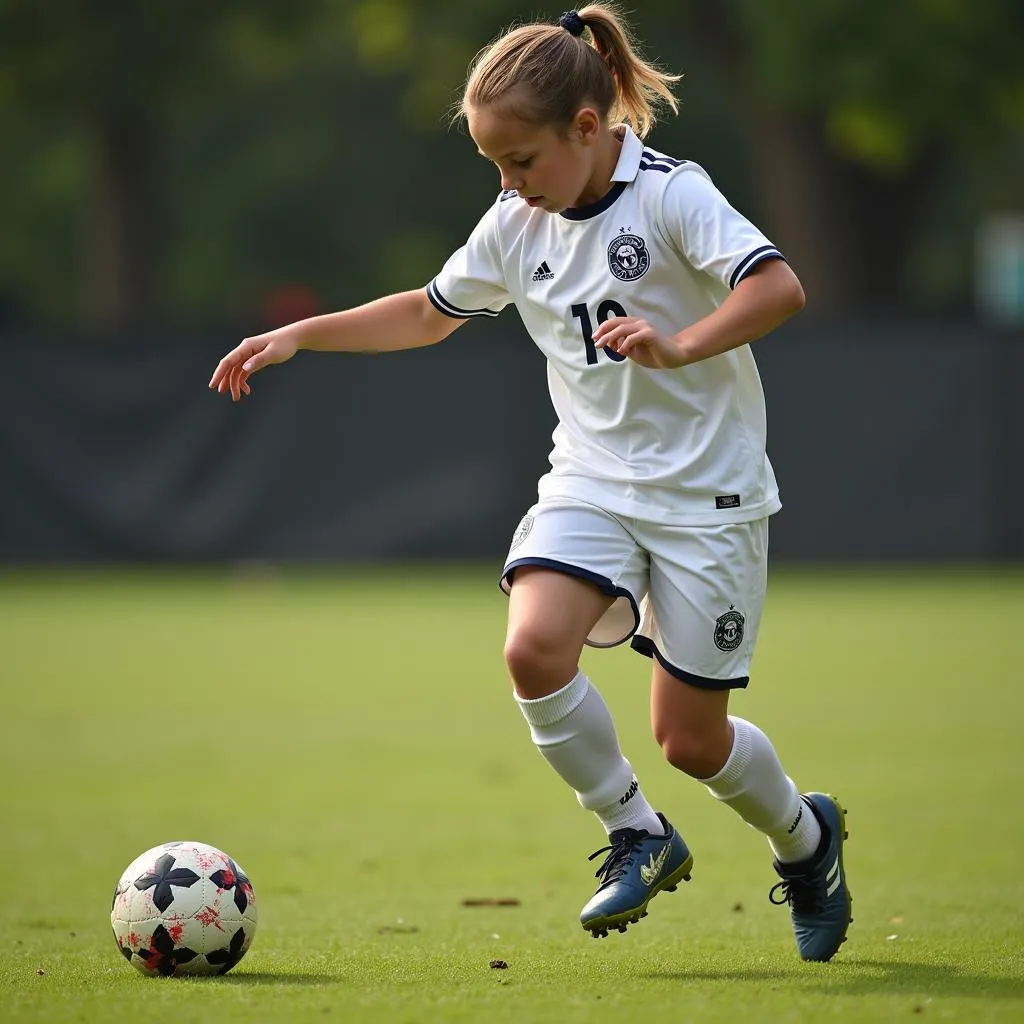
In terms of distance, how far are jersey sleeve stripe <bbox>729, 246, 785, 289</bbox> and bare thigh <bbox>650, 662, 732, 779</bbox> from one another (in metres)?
0.95

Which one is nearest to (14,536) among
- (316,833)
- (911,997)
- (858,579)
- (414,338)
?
(858,579)

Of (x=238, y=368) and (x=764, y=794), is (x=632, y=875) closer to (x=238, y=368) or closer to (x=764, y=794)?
(x=764, y=794)

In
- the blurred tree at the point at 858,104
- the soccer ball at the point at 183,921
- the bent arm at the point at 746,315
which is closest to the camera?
the bent arm at the point at 746,315

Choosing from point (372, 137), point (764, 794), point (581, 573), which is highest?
point (372, 137)

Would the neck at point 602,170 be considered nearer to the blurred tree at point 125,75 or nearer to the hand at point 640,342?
the hand at point 640,342

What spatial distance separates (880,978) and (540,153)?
2.08m

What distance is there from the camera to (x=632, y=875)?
452 cm

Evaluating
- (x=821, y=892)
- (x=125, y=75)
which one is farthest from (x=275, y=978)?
(x=125, y=75)

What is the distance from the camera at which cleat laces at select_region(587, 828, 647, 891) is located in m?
4.54

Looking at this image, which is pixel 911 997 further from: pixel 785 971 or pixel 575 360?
pixel 575 360

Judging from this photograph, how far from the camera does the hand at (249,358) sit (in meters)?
4.77

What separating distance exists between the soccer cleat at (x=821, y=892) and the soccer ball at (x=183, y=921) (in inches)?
53.3

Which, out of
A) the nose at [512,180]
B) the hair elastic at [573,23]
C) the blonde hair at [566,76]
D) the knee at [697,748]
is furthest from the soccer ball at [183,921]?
the hair elastic at [573,23]

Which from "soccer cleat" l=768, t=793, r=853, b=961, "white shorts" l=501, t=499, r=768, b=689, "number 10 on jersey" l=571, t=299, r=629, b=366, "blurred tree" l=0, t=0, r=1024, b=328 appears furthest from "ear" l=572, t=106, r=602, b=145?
"blurred tree" l=0, t=0, r=1024, b=328
